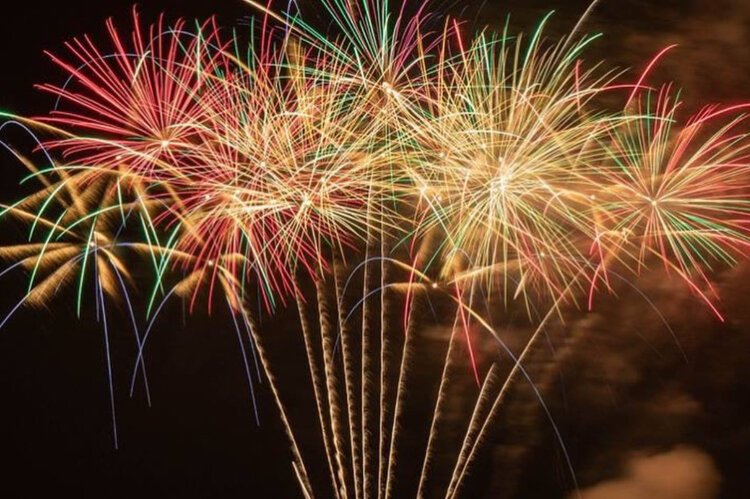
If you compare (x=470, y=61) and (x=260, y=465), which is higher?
(x=470, y=61)

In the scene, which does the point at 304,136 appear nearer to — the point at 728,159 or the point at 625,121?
the point at 625,121

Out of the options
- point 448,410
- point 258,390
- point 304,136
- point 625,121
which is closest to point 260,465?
point 258,390

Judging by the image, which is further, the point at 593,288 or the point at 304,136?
the point at 593,288

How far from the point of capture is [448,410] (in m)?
5.10

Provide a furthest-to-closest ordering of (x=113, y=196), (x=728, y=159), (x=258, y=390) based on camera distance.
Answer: (x=258, y=390) → (x=113, y=196) → (x=728, y=159)

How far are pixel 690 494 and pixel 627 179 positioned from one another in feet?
6.32

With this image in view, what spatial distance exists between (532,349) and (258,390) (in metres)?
2.04

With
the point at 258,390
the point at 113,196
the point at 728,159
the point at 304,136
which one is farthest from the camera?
the point at 258,390

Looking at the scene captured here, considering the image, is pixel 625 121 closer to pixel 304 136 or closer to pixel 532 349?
pixel 532 349

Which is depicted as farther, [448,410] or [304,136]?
[448,410]

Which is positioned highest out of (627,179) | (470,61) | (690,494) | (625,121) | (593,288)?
(470,61)

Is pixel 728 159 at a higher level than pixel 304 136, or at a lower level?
lower

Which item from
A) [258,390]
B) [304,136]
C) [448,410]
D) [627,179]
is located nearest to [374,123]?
[304,136]

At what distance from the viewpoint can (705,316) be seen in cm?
490
